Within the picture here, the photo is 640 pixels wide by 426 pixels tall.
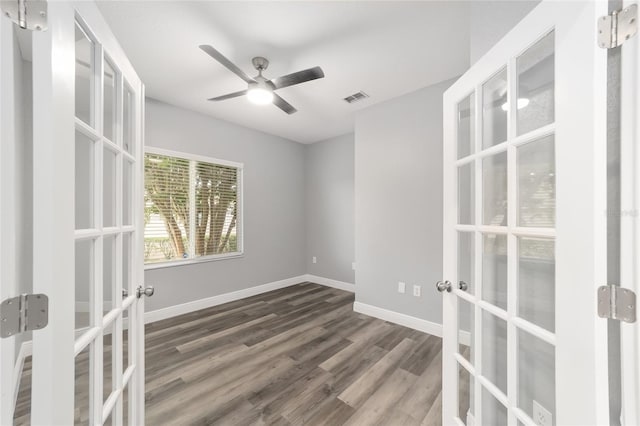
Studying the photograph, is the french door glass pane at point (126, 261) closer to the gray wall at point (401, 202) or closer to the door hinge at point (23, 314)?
the door hinge at point (23, 314)

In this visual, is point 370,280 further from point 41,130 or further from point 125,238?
point 41,130

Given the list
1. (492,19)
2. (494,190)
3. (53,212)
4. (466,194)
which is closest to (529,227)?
(494,190)

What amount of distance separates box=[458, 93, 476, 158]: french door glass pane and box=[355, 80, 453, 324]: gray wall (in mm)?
1277

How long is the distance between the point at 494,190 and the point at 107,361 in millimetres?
1757

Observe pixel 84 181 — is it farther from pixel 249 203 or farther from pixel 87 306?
pixel 249 203

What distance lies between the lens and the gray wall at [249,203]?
2.90 meters

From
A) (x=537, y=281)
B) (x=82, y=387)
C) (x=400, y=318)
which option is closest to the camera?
(x=82, y=387)

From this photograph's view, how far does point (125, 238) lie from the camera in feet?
3.73

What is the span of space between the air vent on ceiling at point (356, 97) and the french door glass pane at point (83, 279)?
8.60ft

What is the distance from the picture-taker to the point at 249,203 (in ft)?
12.2

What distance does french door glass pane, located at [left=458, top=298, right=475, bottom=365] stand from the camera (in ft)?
3.86

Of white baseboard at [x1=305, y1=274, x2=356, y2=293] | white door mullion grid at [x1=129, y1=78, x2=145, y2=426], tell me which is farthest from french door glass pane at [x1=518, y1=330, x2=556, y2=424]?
white baseboard at [x1=305, y1=274, x2=356, y2=293]

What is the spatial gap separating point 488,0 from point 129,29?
233 centimetres
